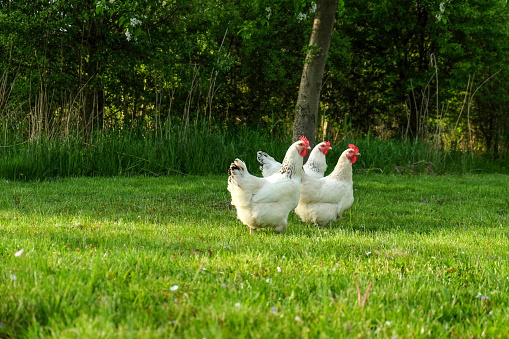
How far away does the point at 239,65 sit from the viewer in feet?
55.5

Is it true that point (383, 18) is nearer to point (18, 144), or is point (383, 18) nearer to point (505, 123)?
point (505, 123)

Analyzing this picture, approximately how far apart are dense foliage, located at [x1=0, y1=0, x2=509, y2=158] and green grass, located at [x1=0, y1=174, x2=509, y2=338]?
433 cm

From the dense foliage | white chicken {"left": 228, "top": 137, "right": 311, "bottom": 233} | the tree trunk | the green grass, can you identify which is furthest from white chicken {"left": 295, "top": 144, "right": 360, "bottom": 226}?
the dense foliage

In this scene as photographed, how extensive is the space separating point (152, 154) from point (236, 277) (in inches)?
Result: 291

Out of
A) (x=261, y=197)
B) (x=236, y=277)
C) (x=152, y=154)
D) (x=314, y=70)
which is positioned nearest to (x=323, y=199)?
(x=261, y=197)

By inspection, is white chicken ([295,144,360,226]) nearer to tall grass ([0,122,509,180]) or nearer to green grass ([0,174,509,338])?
Result: green grass ([0,174,509,338])

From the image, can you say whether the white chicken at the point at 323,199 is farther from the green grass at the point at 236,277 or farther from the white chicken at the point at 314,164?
the white chicken at the point at 314,164

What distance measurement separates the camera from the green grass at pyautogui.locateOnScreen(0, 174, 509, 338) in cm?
226

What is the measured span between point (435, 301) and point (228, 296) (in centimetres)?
119

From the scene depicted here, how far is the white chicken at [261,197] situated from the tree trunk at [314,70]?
152 inches

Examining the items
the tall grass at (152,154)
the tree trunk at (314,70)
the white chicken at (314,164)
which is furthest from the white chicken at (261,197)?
the tall grass at (152,154)

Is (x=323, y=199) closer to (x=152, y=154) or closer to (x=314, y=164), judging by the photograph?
(x=314, y=164)

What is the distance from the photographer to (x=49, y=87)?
40.6 ft

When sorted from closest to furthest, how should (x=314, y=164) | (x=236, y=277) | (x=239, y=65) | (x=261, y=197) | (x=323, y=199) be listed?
(x=236, y=277) < (x=261, y=197) < (x=323, y=199) < (x=314, y=164) < (x=239, y=65)
